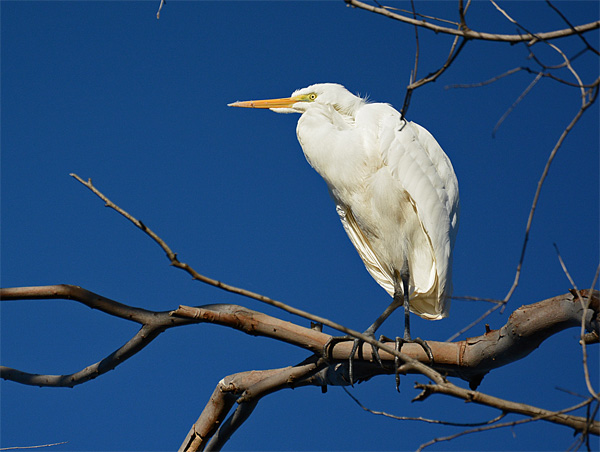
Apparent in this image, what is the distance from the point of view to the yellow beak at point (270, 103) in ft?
10.2

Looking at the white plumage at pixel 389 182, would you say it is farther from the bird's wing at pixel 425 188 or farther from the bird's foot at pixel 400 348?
the bird's foot at pixel 400 348

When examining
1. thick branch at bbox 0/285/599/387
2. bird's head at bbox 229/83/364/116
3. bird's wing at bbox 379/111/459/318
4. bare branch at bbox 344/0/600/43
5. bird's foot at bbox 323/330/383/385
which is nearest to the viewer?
bare branch at bbox 344/0/600/43

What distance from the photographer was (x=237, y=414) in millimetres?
2414

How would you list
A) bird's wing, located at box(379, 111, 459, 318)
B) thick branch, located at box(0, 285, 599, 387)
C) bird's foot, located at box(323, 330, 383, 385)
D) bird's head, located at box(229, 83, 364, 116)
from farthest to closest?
bird's head, located at box(229, 83, 364, 116) < bird's wing, located at box(379, 111, 459, 318) < bird's foot, located at box(323, 330, 383, 385) < thick branch, located at box(0, 285, 599, 387)

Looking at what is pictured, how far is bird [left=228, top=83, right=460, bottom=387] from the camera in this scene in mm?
2758

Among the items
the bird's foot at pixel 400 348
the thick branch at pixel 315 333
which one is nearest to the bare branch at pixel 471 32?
the thick branch at pixel 315 333

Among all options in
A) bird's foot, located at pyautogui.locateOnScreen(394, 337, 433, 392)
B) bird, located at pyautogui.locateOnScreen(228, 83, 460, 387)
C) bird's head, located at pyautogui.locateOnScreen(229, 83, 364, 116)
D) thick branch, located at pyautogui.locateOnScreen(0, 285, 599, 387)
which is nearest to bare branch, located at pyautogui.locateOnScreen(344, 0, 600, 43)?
thick branch, located at pyautogui.locateOnScreen(0, 285, 599, 387)

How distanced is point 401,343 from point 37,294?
1.33 meters

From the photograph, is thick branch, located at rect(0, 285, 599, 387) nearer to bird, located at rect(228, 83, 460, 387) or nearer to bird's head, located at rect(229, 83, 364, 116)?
bird, located at rect(228, 83, 460, 387)

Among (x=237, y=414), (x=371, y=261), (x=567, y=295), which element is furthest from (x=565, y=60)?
(x=371, y=261)

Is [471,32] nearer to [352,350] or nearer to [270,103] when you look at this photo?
[352,350]

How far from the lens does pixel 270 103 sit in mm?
3176

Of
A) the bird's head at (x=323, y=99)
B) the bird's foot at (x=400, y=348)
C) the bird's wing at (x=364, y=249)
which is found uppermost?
the bird's head at (x=323, y=99)

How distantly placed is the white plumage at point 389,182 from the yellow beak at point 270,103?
0.11 ft
